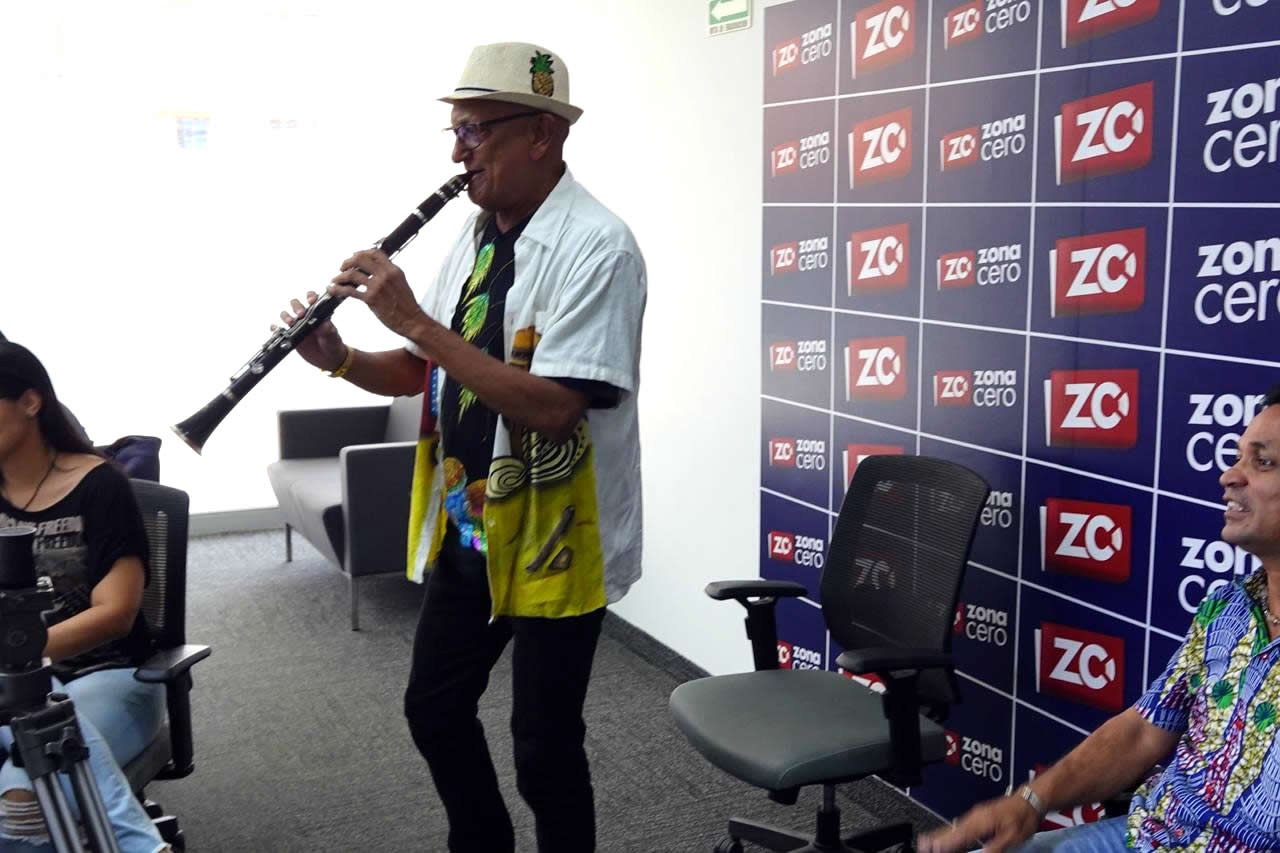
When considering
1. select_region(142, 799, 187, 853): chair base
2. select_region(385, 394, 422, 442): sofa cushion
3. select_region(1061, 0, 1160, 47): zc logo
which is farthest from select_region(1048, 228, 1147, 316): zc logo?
select_region(385, 394, 422, 442): sofa cushion

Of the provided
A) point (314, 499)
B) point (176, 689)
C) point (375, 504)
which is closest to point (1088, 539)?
point (176, 689)

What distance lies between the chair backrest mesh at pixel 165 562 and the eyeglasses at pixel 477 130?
3.09 feet

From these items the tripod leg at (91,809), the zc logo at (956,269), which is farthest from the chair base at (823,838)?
the tripod leg at (91,809)

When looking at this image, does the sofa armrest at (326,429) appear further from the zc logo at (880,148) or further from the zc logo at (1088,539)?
the zc logo at (1088,539)

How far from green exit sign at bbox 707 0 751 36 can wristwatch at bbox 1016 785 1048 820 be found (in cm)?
242

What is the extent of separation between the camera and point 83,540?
2.46 m

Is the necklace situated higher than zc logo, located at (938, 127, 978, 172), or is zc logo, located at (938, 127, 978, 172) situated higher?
zc logo, located at (938, 127, 978, 172)

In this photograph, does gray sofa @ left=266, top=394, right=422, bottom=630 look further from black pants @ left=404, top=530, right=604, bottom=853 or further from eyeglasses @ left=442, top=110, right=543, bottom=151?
→ eyeglasses @ left=442, top=110, right=543, bottom=151

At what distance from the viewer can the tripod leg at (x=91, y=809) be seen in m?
1.74

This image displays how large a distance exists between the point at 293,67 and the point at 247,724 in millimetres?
3418

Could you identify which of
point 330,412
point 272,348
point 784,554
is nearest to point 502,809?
point 272,348

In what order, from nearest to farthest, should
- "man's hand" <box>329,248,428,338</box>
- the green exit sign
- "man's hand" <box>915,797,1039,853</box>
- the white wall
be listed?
"man's hand" <box>915,797,1039,853</box> < "man's hand" <box>329,248,428,338</box> < the green exit sign < the white wall

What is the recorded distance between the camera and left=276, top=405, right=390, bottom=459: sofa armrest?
559 centimetres

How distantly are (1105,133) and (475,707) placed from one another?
160 cm
